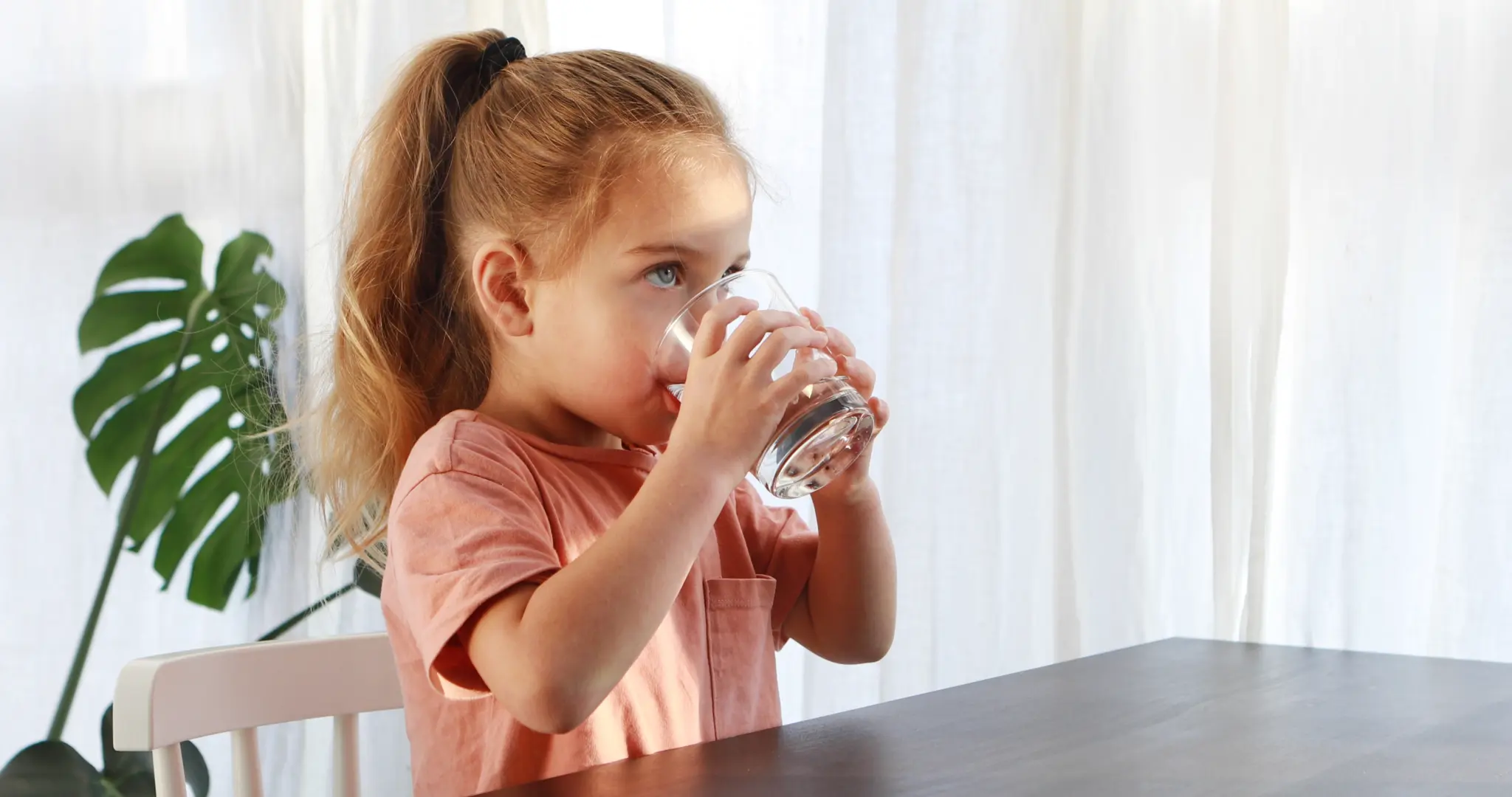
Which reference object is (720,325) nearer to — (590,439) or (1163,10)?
(590,439)

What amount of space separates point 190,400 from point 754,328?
3.89 feet

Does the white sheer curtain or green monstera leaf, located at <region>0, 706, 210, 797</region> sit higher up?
the white sheer curtain

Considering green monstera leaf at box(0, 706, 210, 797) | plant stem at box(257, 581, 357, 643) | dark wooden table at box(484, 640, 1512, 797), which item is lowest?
green monstera leaf at box(0, 706, 210, 797)

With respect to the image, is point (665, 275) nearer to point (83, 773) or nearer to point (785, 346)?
point (785, 346)

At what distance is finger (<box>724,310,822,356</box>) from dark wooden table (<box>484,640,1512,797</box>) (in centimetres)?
19

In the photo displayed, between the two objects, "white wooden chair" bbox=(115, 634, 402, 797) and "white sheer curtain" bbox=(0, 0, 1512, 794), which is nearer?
"white wooden chair" bbox=(115, 634, 402, 797)

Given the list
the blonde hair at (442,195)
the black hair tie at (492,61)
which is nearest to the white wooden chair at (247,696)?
the blonde hair at (442,195)

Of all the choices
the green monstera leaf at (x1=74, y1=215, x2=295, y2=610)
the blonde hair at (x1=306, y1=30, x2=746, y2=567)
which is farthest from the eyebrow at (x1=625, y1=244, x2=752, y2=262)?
the green monstera leaf at (x1=74, y1=215, x2=295, y2=610)

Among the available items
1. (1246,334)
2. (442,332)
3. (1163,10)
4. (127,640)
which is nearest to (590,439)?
(442,332)

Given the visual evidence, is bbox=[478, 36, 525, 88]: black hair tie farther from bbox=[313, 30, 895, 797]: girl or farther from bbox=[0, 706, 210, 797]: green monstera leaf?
bbox=[0, 706, 210, 797]: green monstera leaf

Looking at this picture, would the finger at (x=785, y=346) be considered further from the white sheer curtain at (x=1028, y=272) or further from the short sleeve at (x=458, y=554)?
the white sheer curtain at (x=1028, y=272)

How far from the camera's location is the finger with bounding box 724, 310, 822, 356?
708mm

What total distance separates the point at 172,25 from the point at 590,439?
3.52 feet

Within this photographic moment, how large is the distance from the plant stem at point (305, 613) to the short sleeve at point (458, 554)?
0.97 metres
